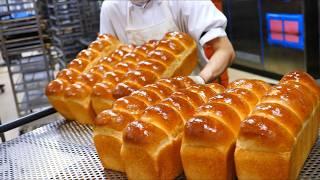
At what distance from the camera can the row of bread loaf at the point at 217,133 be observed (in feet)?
3.06

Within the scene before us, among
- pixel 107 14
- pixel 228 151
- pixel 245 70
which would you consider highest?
pixel 107 14

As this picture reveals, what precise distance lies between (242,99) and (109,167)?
1.58ft

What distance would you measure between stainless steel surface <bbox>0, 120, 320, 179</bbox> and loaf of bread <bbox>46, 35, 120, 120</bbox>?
0.10 metres

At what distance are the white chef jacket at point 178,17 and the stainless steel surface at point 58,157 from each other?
0.84 m

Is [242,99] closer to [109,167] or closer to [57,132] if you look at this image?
[109,167]

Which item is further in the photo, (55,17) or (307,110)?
(55,17)

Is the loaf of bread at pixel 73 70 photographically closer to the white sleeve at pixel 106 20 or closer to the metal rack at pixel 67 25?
the white sleeve at pixel 106 20

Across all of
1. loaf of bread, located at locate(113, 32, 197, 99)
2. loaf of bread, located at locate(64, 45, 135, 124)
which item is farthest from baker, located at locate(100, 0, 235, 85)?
loaf of bread, located at locate(64, 45, 135, 124)

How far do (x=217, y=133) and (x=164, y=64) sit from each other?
71cm

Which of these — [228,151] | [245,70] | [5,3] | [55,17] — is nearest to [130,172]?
[228,151]

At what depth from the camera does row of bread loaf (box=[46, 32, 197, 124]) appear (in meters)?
1.50

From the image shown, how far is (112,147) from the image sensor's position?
3.87 feet

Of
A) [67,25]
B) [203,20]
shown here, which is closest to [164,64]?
[203,20]

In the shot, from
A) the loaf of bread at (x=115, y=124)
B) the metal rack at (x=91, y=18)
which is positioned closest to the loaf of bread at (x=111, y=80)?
the loaf of bread at (x=115, y=124)
